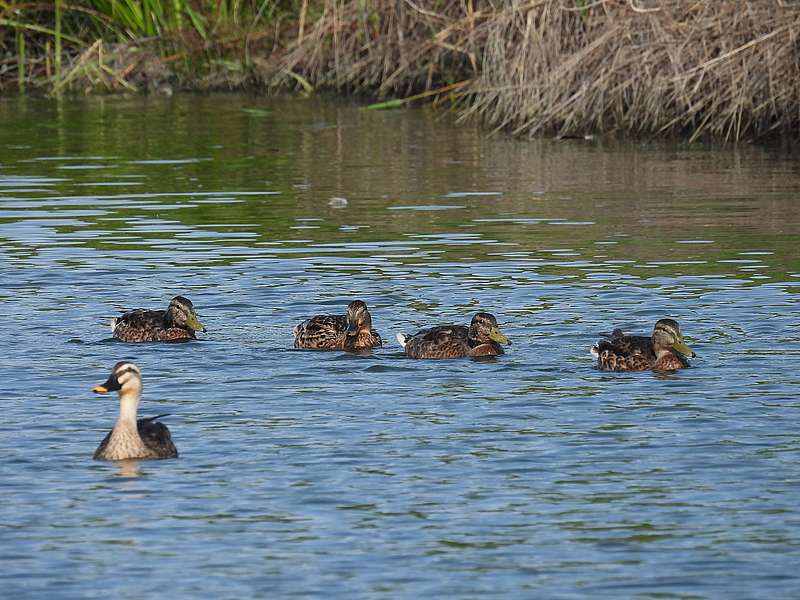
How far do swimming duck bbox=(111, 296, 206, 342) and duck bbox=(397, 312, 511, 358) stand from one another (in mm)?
1891

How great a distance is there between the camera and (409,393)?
41.7 feet

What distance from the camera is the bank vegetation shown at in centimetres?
2583

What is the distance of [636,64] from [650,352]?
13.9m

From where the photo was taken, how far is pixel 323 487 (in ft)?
33.5

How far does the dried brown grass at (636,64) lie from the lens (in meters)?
25.5

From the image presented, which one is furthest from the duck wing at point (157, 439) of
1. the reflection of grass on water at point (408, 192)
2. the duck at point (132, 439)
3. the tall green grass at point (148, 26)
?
the tall green grass at point (148, 26)

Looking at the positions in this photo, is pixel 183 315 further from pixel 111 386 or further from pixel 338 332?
pixel 111 386

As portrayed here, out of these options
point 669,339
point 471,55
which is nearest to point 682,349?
point 669,339

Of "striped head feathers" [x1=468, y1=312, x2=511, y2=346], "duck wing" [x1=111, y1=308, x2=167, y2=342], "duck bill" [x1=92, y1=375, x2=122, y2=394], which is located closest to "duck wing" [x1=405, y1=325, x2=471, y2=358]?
"striped head feathers" [x1=468, y1=312, x2=511, y2=346]

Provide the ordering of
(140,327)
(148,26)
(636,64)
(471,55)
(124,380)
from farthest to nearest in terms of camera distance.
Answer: (148,26) → (471,55) → (636,64) → (140,327) → (124,380)

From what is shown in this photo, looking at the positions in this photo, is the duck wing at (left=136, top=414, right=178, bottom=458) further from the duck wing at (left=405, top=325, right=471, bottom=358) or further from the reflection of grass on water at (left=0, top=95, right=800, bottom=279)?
the reflection of grass on water at (left=0, top=95, right=800, bottom=279)

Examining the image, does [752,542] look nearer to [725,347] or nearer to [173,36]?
[725,347]

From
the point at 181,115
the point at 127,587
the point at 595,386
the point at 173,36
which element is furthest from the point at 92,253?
the point at 173,36

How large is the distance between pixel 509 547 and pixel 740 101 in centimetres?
1816
